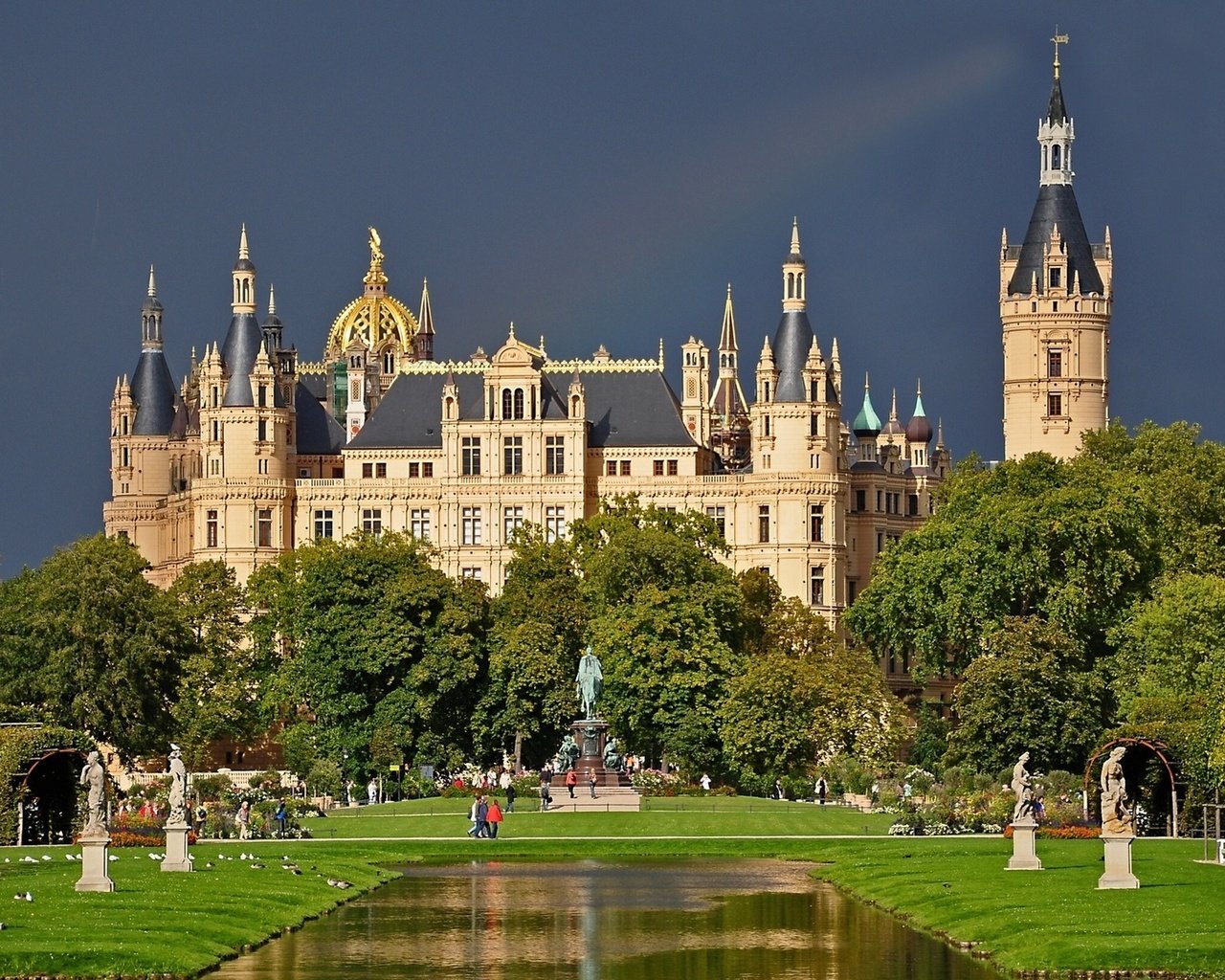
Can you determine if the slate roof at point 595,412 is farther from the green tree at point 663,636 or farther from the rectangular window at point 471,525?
the green tree at point 663,636

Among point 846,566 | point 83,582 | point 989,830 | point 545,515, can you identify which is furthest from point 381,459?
point 989,830

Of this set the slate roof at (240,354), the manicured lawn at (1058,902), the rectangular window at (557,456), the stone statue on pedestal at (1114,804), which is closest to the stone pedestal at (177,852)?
the manicured lawn at (1058,902)

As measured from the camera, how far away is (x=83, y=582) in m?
Answer: 112

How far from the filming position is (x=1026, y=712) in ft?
330

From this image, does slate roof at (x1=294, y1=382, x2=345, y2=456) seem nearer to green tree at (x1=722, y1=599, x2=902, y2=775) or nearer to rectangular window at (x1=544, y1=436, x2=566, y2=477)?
rectangular window at (x1=544, y1=436, x2=566, y2=477)

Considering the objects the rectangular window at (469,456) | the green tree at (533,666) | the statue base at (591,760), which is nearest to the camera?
the statue base at (591,760)

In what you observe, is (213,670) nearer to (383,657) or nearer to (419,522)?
(383,657)

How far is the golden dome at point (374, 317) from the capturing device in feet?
602

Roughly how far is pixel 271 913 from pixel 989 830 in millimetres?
29154

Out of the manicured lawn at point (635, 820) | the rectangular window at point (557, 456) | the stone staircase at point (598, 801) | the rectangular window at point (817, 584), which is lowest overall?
the manicured lawn at point (635, 820)

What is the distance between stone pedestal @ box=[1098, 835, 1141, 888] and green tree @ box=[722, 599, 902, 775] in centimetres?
5133

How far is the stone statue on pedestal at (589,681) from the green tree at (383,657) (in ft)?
36.7

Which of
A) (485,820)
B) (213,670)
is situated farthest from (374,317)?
(485,820)

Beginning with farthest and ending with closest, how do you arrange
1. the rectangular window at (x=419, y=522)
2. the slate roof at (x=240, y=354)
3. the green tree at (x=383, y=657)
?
the slate roof at (x=240, y=354) → the rectangular window at (x=419, y=522) → the green tree at (x=383, y=657)
